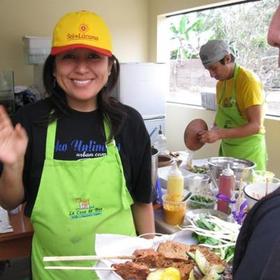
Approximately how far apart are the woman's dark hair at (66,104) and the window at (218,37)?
1.74 meters

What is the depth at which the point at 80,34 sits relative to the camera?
0.98 meters

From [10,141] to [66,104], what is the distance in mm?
229

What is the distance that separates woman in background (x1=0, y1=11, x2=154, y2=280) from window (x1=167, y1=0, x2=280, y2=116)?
5.94 feet

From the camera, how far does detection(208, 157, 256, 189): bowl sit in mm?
1502

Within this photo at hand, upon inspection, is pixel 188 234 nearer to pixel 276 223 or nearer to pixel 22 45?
pixel 276 223

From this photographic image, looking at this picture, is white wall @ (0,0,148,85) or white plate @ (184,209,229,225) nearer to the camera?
white plate @ (184,209,229,225)

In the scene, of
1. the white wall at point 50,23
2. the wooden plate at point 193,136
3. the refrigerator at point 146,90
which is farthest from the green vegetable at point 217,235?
the white wall at point 50,23

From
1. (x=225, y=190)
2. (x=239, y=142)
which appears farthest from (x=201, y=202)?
(x=239, y=142)

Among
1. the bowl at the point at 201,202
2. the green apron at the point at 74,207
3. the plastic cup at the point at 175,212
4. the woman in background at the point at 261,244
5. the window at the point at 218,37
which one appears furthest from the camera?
the window at the point at 218,37

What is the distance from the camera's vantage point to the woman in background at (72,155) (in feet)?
3.29

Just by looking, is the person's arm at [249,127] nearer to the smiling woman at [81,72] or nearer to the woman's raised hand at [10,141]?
the smiling woman at [81,72]

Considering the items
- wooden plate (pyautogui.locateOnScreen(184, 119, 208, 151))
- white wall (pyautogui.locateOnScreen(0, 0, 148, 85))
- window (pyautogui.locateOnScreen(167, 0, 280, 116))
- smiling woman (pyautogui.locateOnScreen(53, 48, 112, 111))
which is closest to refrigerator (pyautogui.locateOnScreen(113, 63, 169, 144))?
window (pyautogui.locateOnScreen(167, 0, 280, 116))

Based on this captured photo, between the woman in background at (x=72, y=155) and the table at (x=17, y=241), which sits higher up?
the woman in background at (x=72, y=155)

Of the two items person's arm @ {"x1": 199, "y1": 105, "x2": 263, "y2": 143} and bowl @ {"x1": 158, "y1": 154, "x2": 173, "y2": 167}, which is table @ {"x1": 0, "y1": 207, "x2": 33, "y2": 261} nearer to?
bowl @ {"x1": 158, "y1": 154, "x2": 173, "y2": 167}
